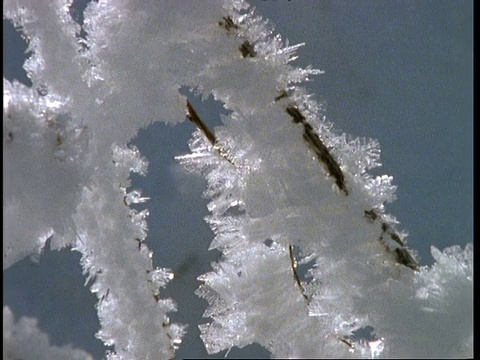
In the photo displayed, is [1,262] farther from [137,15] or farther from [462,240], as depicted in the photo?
[462,240]

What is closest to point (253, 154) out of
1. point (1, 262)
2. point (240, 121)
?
point (240, 121)

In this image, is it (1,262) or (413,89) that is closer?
(1,262)

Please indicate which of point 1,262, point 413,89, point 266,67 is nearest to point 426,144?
point 413,89

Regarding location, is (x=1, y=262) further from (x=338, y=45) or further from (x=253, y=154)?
(x=338, y=45)

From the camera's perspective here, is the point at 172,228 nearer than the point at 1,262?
No

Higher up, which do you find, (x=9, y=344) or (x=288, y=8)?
(x=288, y=8)
